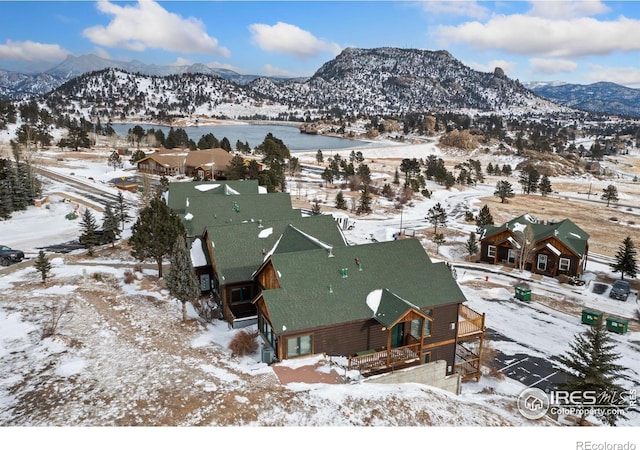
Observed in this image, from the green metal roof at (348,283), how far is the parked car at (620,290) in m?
22.5

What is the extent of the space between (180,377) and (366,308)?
9.05m

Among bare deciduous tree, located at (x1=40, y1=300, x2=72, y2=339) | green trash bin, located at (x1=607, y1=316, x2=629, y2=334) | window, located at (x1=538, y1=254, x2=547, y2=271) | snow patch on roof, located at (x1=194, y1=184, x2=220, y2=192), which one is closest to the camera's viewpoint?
bare deciduous tree, located at (x1=40, y1=300, x2=72, y2=339)

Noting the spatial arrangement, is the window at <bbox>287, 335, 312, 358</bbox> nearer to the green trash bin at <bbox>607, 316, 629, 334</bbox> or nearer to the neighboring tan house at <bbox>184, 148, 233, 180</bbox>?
the green trash bin at <bbox>607, 316, 629, 334</bbox>

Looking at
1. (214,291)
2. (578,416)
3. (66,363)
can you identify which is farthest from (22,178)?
(578,416)

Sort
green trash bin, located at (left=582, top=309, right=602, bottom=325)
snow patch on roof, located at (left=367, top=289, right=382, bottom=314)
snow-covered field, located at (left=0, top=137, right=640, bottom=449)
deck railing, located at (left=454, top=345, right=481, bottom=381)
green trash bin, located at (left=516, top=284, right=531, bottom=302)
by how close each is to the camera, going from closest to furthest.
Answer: snow-covered field, located at (left=0, top=137, right=640, bottom=449), snow patch on roof, located at (left=367, top=289, right=382, bottom=314), deck railing, located at (left=454, top=345, right=481, bottom=381), green trash bin, located at (left=582, top=309, right=602, bottom=325), green trash bin, located at (left=516, top=284, right=531, bottom=302)

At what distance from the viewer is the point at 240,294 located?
25.1m

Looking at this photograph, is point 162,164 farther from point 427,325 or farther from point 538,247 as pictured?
point 427,325

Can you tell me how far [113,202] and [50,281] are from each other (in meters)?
30.9

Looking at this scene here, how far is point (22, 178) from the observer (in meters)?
51.0

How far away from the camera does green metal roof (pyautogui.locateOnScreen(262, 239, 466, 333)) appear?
19844 millimetres

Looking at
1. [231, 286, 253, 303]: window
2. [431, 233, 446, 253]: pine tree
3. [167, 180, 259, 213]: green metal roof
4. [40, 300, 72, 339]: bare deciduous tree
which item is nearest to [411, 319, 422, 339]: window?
[231, 286, 253, 303]: window

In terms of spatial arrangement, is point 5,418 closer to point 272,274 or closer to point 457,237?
point 272,274

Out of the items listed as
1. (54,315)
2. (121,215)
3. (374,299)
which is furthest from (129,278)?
(121,215)

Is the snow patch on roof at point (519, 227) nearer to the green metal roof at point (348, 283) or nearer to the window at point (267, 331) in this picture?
the green metal roof at point (348, 283)
